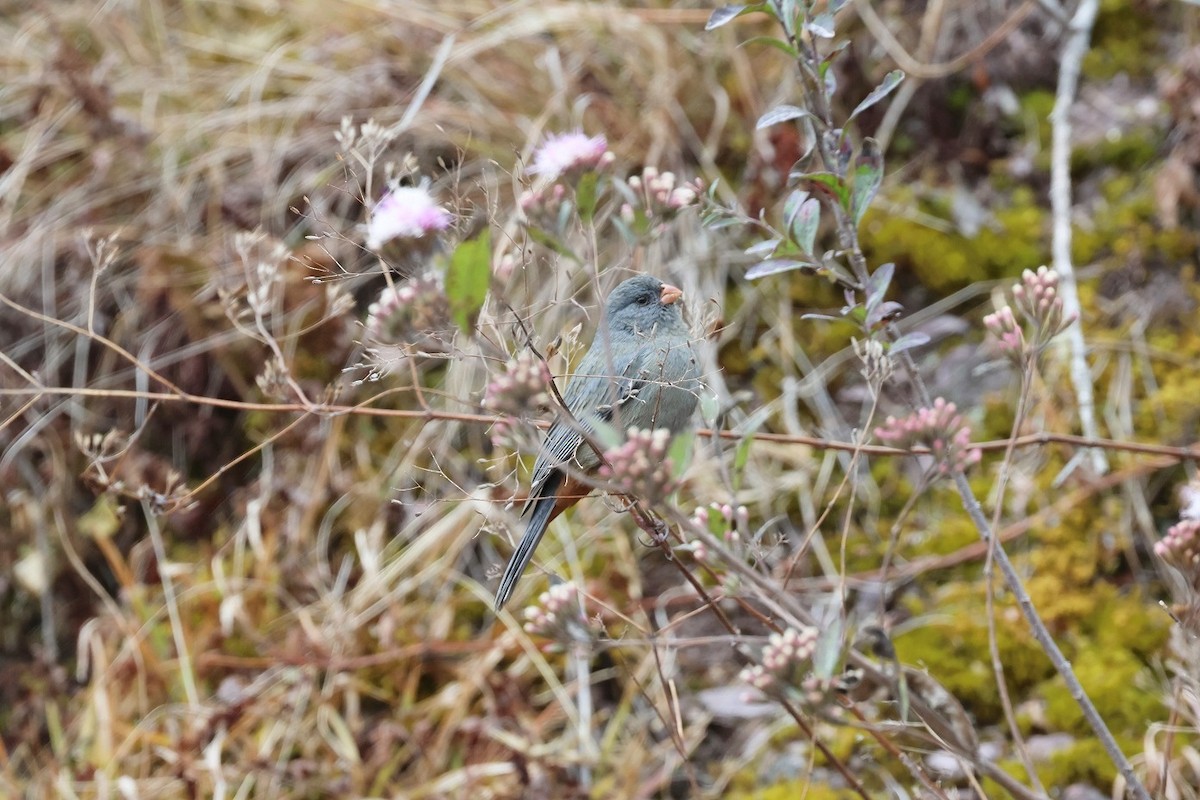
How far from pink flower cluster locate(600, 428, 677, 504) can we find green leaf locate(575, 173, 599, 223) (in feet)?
0.98

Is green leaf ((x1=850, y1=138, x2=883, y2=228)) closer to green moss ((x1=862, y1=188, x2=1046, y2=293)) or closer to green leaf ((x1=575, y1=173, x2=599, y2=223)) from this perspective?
green leaf ((x1=575, y1=173, x2=599, y2=223))

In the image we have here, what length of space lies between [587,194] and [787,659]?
0.64m

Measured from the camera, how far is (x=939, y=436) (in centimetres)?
157

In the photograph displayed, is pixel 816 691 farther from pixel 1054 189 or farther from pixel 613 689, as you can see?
pixel 1054 189

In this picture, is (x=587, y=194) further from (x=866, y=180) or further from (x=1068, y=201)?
(x=1068, y=201)

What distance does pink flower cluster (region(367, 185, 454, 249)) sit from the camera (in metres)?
1.39

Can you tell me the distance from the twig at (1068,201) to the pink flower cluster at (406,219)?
1.90 metres

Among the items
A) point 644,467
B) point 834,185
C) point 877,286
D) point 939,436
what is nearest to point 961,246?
point 877,286

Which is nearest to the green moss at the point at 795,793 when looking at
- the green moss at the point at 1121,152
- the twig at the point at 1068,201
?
the twig at the point at 1068,201

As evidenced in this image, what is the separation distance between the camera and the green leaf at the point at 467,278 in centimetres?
130

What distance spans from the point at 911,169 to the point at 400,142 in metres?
1.94

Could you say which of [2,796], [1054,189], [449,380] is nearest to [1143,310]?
[1054,189]

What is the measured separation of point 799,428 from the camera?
3.61 m

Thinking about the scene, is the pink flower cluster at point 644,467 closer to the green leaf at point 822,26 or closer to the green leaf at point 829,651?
the green leaf at point 829,651
